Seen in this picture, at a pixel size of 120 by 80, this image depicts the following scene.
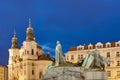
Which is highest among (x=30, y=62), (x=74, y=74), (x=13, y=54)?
(x=13, y=54)

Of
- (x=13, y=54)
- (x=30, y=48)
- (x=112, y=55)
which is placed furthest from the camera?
(x=13, y=54)

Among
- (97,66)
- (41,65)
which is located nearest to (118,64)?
(41,65)

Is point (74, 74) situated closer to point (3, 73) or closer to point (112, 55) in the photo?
point (112, 55)

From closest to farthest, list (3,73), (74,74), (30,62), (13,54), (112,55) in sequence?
(74,74) < (112,55) < (30,62) < (13,54) < (3,73)

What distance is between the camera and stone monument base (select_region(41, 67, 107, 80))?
41281mm

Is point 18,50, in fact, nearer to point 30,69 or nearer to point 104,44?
point 30,69

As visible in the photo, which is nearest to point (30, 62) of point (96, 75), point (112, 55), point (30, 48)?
point (30, 48)

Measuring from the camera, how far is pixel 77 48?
89312 mm

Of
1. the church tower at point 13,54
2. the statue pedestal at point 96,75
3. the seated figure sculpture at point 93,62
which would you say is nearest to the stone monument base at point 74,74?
the statue pedestal at point 96,75

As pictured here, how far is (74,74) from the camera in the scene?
4159 cm

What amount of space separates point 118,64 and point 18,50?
3488cm

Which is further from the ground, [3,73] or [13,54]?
[13,54]

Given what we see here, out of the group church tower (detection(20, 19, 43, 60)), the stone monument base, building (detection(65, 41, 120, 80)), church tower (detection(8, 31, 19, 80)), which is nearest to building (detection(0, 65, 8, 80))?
church tower (detection(8, 31, 19, 80))

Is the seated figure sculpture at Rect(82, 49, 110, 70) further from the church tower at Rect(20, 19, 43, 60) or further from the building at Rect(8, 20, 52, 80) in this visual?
the church tower at Rect(20, 19, 43, 60)
